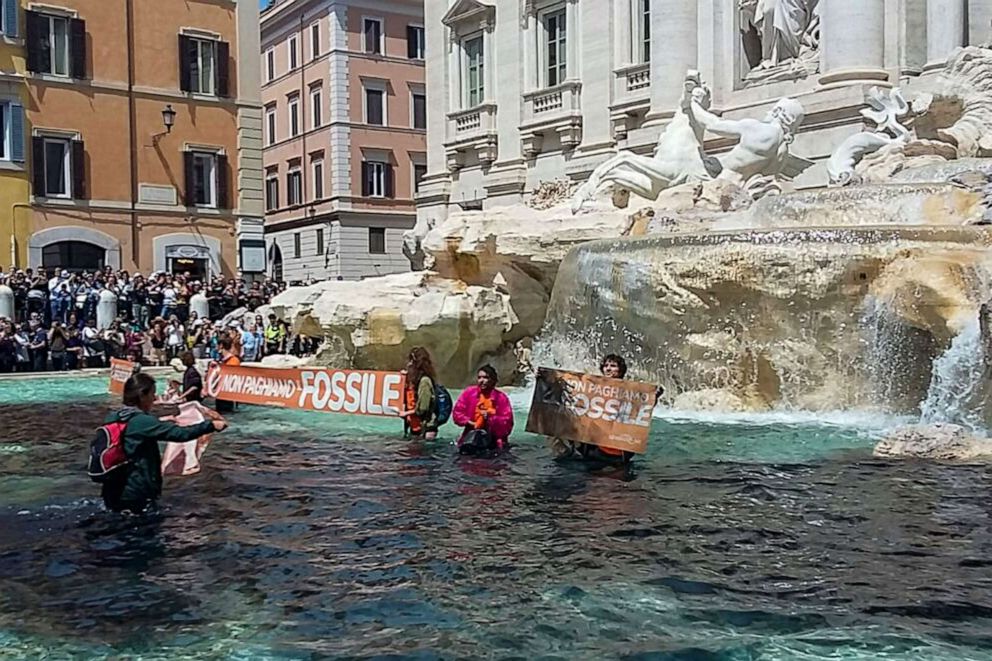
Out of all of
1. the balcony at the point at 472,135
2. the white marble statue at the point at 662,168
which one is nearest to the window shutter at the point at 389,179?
the balcony at the point at 472,135

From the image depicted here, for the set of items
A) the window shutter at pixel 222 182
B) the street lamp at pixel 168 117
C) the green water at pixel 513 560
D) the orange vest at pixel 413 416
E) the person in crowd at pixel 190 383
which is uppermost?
the street lamp at pixel 168 117

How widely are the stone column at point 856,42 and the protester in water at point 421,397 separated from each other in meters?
11.5

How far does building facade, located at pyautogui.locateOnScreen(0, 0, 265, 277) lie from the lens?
2834 centimetres

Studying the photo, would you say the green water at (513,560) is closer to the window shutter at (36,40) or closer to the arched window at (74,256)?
the arched window at (74,256)

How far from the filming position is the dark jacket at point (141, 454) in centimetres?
643

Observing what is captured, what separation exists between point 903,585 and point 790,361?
20.3 feet

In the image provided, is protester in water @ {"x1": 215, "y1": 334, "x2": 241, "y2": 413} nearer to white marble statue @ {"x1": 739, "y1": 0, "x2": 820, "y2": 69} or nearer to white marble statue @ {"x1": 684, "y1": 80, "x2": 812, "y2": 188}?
white marble statue @ {"x1": 684, "y1": 80, "x2": 812, "y2": 188}

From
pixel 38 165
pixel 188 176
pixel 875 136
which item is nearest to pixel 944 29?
pixel 875 136

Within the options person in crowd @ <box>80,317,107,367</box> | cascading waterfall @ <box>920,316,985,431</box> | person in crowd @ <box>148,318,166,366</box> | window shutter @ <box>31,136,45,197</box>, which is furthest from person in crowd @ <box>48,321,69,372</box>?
cascading waterfall @ <box>920,316,985,431</box>

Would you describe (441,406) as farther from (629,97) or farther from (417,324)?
(629,97)

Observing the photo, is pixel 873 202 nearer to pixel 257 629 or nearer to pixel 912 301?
pixel 912 301

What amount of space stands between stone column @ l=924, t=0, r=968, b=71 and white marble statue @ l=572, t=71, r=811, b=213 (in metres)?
2.38

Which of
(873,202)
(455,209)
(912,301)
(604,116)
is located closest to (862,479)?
(912,301)

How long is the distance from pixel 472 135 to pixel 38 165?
1102 cm
